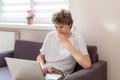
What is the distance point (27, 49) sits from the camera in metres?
2.61

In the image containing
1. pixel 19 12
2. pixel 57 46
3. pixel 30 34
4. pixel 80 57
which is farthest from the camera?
pixel 19 12

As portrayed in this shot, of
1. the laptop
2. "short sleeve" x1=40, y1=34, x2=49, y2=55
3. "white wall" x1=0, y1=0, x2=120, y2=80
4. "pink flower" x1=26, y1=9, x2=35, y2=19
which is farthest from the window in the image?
the laptop

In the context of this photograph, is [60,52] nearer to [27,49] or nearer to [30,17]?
[27,49]

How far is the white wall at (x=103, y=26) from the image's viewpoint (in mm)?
2279

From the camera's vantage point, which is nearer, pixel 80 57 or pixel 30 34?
pixel 80 57

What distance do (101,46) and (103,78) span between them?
0.33m

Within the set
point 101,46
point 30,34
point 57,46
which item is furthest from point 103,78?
point 30,34

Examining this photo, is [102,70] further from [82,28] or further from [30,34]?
[30,34]

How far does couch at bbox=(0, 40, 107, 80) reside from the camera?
6.18ft

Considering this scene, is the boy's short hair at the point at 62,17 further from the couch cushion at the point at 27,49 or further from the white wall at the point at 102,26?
the couch cushion at the point at 27,49

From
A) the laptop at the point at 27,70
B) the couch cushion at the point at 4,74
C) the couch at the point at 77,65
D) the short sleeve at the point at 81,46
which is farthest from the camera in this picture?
the couch cushion at the point at 4,74

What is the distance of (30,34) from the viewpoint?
9.68 feet

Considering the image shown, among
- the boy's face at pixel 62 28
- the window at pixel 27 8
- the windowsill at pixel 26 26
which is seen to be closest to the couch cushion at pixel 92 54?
the boy's face at pixel 62 28

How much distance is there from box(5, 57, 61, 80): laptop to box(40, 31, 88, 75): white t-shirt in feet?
0.71
